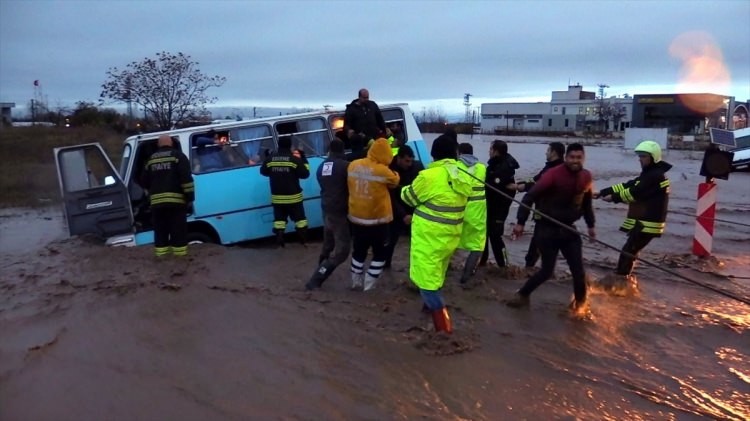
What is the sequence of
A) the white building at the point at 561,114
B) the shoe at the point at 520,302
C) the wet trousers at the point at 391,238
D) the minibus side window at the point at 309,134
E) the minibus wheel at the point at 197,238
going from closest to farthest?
the shoe at the point at 520,302 < the wet trousers at the point at 391,238 < the minibus wheel at the point at 197,238 < the minibus side window at the point at 309,134 < the white building at the point at 561,114

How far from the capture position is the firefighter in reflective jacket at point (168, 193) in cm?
790

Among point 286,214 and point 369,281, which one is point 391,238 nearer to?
point 369,281

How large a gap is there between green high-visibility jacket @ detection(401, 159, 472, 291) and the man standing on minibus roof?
403 cm

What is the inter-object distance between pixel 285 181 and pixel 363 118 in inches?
61.5

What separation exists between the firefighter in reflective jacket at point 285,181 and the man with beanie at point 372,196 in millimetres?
2388

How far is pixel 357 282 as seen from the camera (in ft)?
24.0

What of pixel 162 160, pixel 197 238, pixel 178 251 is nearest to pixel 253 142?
pixel 197 238

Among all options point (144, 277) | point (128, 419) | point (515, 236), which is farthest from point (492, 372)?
point (144, 277)

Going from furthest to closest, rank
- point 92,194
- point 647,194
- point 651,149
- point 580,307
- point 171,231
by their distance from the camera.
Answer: point 92,194
point 171,231
point 647,194
point 651,149
point 580,307

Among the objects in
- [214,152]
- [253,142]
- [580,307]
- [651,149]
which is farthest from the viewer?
[253,142]

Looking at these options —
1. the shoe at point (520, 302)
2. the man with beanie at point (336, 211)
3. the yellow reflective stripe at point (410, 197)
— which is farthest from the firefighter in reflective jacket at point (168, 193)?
the shoe at point (520, 302)

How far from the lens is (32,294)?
7262 mm

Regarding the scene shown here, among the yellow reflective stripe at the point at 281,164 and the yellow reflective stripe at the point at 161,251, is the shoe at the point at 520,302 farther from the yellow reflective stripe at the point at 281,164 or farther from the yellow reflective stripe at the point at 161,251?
the yellow reflective stripe at the point at 161,251

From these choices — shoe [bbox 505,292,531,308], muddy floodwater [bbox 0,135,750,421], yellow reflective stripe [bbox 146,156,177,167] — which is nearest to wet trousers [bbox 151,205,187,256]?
muddy floodwater [bbox 0,135,750,421]
